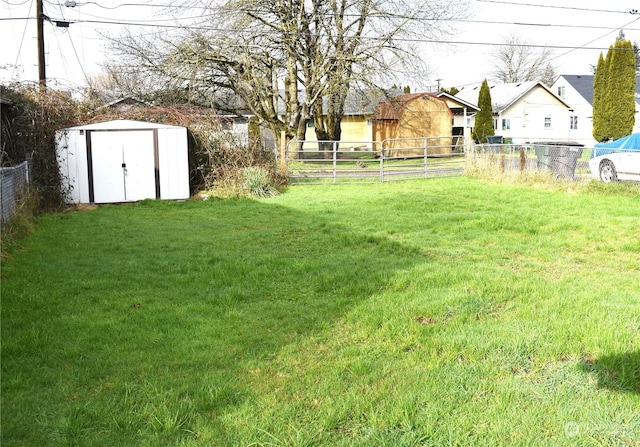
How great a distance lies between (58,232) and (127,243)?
6.57 feet

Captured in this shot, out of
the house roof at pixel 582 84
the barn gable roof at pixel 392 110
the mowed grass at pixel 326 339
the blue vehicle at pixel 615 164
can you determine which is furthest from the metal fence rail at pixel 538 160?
the house roof at pixel 582 84

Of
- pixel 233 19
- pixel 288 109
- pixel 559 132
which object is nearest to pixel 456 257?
pixel 233 19

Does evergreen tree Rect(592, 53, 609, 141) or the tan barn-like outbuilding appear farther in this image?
Result: the tan barn-like outbuilding

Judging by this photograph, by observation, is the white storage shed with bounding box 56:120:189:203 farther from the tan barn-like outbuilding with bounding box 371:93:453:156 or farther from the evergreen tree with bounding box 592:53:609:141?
the evergreen tree with bounding box 592:53:609:141

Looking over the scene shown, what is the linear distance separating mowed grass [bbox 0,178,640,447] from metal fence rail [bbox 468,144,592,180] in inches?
287

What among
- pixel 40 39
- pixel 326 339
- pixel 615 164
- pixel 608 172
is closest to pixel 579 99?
pixel 608 172

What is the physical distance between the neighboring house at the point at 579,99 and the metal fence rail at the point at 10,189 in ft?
141

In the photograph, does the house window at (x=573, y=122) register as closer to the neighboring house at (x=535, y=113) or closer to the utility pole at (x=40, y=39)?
the neighboring house at (x=535, y=113)

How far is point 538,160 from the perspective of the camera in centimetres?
1747

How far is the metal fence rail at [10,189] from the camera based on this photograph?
891cm

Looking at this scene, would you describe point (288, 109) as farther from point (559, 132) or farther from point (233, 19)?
point (559, 132)

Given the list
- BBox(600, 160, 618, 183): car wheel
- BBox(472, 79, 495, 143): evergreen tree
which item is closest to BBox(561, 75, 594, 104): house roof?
BBox(472, 79, 495, 143): evergreen tree

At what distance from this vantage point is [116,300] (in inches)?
234

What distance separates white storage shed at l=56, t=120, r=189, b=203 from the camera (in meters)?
15.2
